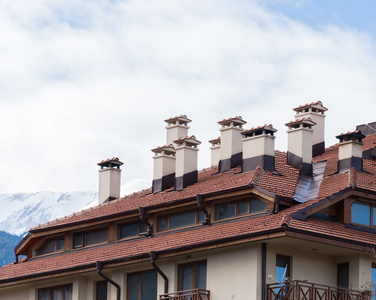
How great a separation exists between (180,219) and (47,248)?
7975mm

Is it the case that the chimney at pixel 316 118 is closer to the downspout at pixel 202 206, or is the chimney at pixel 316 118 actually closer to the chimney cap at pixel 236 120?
the chimney cap at pixel 236 120

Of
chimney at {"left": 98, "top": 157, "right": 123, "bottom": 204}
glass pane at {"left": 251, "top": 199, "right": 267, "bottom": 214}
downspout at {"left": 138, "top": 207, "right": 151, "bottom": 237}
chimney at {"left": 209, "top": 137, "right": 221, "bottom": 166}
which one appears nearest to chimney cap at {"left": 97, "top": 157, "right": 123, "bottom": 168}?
chimney at {"left": 98, "top": 157, "right": 123, "bottom": 204}

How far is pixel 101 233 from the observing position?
163 ft

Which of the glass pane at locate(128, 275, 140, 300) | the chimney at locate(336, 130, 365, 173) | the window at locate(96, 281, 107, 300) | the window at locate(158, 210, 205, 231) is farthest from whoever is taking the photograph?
the window at locate(96, 281, 107, 300)

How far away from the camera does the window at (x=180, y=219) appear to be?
46000 millimetres

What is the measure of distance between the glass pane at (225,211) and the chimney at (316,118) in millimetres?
7163

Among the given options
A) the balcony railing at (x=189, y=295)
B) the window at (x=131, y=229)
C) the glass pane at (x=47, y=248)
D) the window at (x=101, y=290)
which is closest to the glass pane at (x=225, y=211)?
the balcony railing at (x=189, y=295)

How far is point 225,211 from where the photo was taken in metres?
45.1

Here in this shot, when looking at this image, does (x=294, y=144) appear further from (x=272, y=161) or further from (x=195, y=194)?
(x=195, y=194)

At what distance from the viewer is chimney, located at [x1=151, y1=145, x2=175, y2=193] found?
5066 cm

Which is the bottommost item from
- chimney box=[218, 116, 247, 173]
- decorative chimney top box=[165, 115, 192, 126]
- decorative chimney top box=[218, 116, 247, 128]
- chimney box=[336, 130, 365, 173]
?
chimney box=[336, 130, 365, 173]

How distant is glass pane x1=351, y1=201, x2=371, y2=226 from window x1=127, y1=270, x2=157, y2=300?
8.06 m

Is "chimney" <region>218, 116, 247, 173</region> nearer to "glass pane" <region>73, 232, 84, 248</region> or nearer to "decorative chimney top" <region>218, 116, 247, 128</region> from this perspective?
"decorative chimney top" <region>218, 116, 247, 128</region>

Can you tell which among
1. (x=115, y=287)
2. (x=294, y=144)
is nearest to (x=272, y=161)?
(x=294, y=144)
